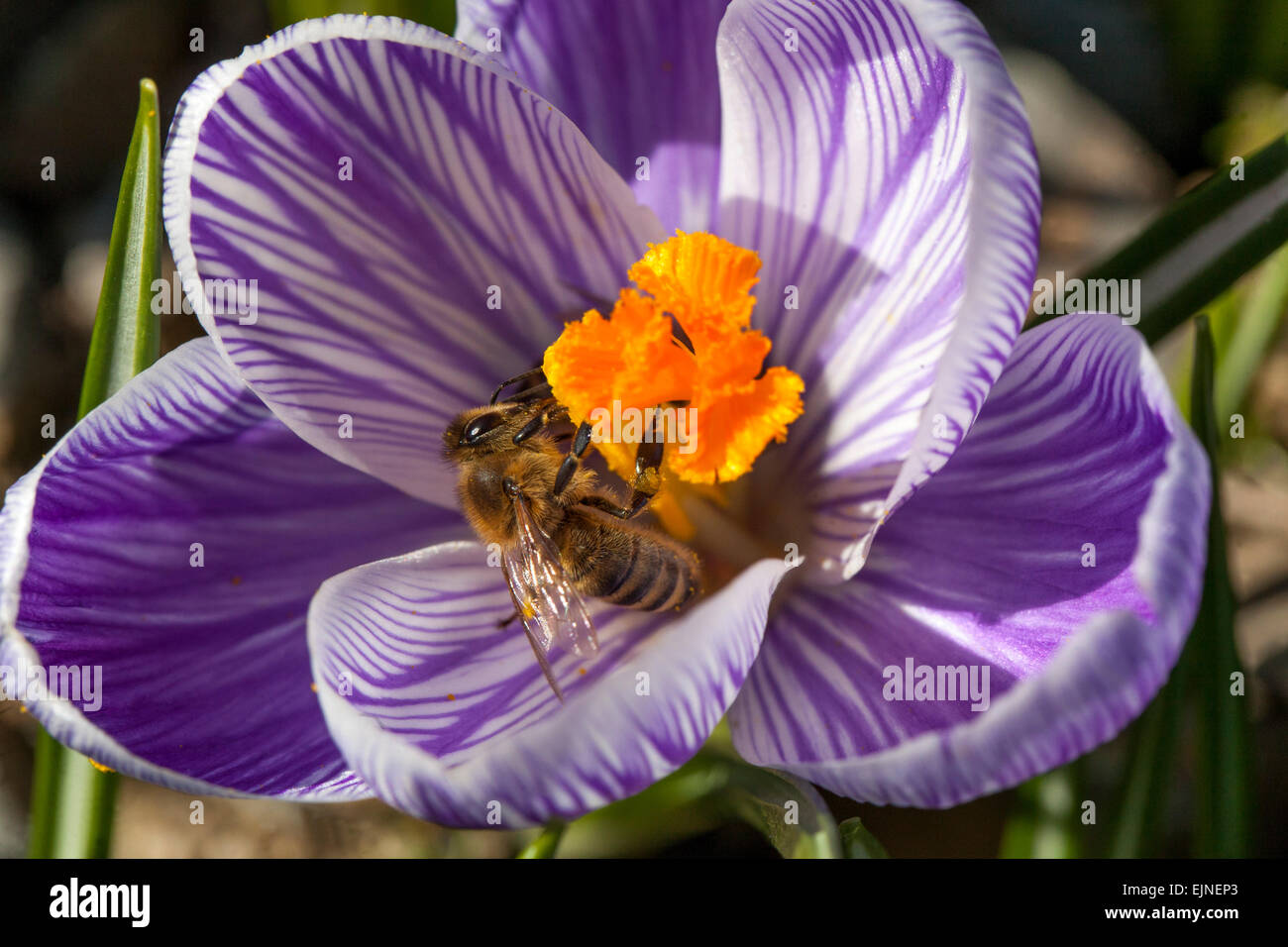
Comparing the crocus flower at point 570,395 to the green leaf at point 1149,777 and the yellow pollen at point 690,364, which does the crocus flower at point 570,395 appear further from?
the green leaf at point 1149,777

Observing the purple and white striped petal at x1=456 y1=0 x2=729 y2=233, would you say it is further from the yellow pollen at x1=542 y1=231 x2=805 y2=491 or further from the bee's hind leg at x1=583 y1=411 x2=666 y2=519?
the bee's hind leg at x1=583 y1=411 x2=666 y2=519

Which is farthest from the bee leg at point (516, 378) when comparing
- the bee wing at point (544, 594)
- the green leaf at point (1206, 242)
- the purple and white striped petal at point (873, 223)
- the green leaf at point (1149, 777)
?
the green leaf at point (1149, 777)

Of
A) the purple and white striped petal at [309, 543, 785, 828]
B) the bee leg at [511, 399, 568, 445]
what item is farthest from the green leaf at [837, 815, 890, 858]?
the bee leg at [511, 399, 568, 445]

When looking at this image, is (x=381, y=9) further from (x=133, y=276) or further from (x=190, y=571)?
(x=190, y=571)

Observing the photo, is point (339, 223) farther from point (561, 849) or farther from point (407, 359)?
point (561, 849)

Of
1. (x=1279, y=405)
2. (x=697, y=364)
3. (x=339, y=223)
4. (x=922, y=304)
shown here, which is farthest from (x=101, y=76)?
(x=1279, y=405)

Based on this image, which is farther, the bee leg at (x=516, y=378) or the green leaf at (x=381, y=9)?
the green leaf at (x=381, y=9)
